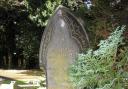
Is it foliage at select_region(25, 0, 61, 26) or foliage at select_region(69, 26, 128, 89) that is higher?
foliage at select_region(25, 0, 61, 26)

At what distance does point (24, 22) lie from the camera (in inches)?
1034

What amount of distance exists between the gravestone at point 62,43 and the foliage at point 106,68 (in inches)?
34.5

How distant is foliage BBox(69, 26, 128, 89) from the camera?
5.33m

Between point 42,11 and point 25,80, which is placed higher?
point 42,11

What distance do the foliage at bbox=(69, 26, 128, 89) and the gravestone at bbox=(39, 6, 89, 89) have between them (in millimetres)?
875

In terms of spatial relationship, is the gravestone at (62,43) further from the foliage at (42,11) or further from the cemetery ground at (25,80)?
the foliage at (42,11)

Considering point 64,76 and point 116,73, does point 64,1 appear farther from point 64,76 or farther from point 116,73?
point 116,73

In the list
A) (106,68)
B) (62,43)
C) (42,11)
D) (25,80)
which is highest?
(42,11)

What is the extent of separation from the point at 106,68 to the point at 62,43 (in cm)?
142

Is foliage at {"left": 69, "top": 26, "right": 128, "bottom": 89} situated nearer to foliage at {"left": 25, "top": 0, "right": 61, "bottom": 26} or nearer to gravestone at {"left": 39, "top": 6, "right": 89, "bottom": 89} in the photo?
gravestone at {"left": 39, "top": 6, "right": 89, "bottom": 89}

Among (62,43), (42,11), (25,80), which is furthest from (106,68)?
(42,11)

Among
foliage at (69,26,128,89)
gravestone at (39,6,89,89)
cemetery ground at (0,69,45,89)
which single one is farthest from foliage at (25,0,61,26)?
foliage at (69,26,128,89)

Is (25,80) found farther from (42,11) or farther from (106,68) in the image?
(106,68)

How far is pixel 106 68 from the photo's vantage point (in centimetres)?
535
